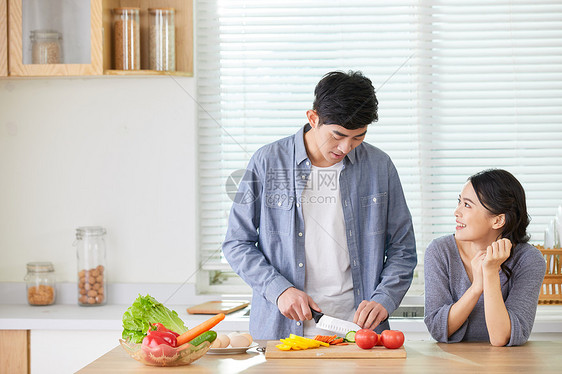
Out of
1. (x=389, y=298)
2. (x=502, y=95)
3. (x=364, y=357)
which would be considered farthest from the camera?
(x=502, y=95)

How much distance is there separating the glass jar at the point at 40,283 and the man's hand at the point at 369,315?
138 centimetres

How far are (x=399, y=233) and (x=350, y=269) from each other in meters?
0.18

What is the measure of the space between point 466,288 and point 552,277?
2.52 feet

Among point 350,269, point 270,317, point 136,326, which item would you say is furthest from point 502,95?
point 136,326

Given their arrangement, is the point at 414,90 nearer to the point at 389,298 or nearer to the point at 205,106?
the point at 205,106

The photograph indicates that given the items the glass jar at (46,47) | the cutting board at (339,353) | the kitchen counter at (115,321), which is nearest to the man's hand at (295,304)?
the cutting board at (339,353)

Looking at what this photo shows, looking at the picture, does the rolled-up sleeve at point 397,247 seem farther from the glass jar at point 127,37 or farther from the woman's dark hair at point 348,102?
the glass jar at point 127,37

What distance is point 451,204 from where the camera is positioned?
2.58 m

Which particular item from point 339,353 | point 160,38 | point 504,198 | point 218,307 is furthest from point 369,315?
point 160,38

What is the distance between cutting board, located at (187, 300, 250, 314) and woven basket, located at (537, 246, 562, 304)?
1078 millimetres

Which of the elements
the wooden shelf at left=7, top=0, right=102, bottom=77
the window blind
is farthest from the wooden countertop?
the wooden shelf at left=7, top=0, right=102, bottom=77

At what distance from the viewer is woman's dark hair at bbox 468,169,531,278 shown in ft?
5.44

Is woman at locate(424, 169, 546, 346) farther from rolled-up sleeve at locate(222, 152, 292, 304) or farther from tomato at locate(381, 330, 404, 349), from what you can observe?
rolled-up sleeve at locate(222, 152, 292, 304)

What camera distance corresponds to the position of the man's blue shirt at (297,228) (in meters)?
1.73
